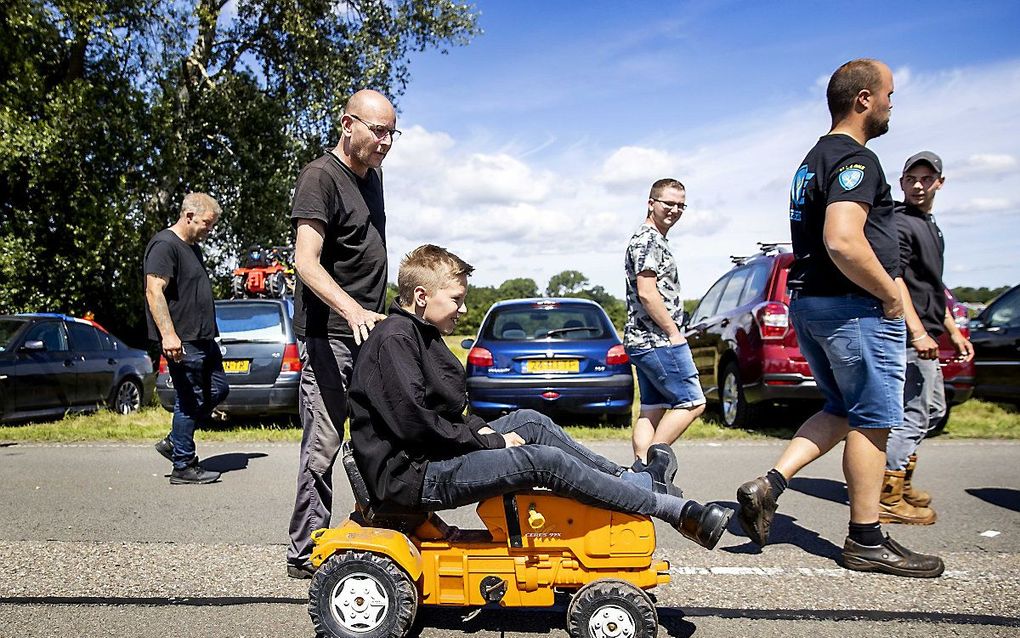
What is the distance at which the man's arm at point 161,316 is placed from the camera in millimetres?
5996

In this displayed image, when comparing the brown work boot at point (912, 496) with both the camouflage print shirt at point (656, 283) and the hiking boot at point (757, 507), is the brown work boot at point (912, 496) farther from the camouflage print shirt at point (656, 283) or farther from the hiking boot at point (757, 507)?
the hiking boot at point (757, 507)

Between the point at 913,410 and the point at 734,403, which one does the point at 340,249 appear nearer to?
the point at 913,410

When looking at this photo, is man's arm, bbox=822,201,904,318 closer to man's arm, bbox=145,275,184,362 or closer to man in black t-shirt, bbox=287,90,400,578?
man in black t-shirt, bbox=287,90,400,578

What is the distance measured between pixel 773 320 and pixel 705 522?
5617mm

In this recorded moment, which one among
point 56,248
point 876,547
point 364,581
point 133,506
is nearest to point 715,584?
point 876,547

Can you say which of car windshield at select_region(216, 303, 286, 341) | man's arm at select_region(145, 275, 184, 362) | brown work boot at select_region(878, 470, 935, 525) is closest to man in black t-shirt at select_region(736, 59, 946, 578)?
brown work boot at select_region(878, 470, 935, 525)

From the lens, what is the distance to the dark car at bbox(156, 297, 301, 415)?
947 centimetres

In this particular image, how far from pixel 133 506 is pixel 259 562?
1.83m

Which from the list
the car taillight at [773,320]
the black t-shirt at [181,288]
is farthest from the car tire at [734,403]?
the black t-shirt at [181,288]

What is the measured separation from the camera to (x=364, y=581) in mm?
3113

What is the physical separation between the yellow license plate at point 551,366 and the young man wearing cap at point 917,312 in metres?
4.47

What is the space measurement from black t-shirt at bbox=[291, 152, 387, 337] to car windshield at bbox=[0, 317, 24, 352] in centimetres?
753

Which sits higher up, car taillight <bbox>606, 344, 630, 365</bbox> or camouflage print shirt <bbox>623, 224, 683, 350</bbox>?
camouflage print shirt <bbox>623, 224, 683, 350</bbox>

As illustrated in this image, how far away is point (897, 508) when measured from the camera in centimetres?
509
